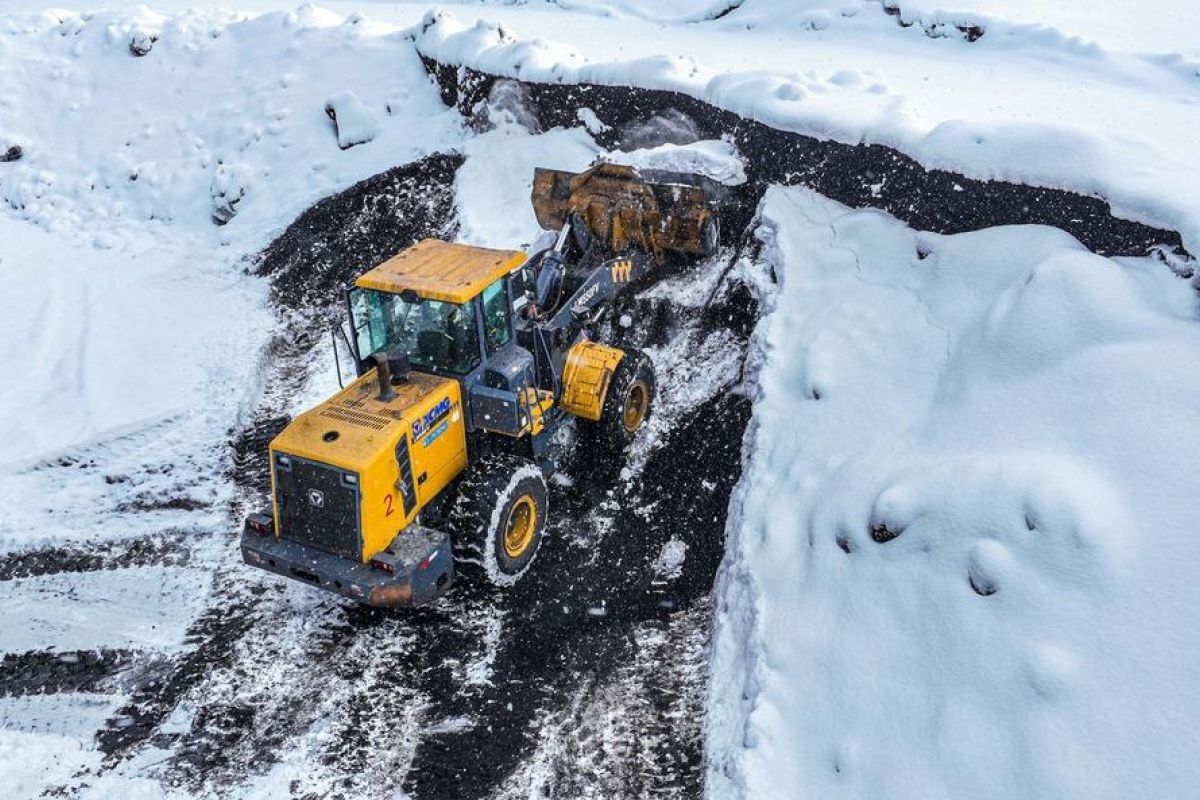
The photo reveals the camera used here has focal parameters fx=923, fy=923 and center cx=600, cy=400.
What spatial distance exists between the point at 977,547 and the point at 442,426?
4438mm

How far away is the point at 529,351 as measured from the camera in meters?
9.19

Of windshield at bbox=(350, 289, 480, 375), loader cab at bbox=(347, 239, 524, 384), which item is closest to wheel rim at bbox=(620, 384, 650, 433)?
loader cab at bbox=(347, 239, 524, 384)

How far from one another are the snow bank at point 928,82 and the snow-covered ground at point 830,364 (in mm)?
55

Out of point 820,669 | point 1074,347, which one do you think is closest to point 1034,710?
point 820,669

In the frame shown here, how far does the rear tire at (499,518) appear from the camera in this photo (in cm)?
786

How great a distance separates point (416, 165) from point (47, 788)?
414 inches

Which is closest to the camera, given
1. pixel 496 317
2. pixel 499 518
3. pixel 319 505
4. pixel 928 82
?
pixel 319 505

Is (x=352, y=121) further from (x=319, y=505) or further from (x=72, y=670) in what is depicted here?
(x=72, y=670)

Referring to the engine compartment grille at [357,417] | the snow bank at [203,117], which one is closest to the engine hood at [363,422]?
the engine compartment grille at [357,417]

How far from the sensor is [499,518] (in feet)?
25.9

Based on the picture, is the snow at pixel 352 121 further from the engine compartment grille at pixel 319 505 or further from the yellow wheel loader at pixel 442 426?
the engine compartment grille at pixel 319 505

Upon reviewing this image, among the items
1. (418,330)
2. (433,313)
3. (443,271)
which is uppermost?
(443,271)

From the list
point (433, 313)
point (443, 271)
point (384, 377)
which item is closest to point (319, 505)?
point (384, 377)

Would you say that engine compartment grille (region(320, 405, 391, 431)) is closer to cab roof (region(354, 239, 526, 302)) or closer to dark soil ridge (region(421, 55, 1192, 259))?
cab roof (region(354, 239, 526, 302))
